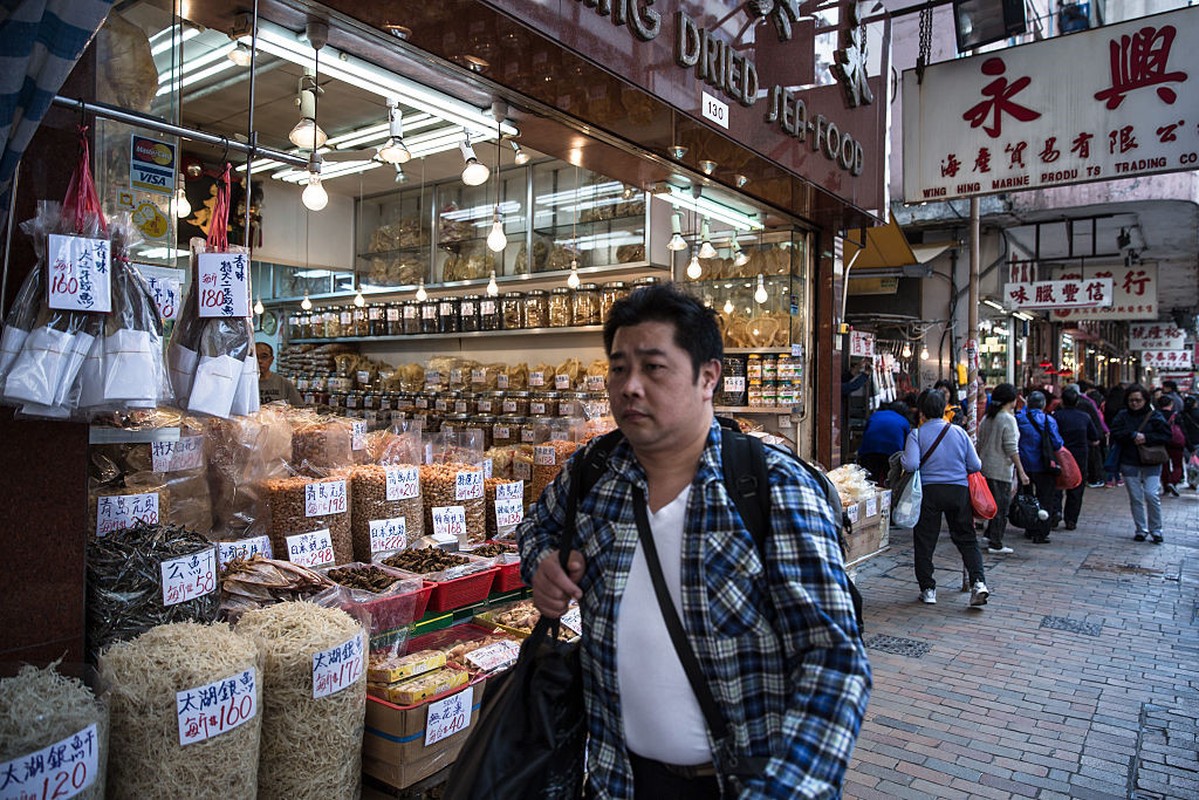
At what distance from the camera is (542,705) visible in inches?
65.7

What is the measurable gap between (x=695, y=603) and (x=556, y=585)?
0.33 m

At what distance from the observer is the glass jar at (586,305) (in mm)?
8000

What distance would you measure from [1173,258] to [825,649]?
20.9 metres

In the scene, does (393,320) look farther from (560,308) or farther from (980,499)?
(980,499)

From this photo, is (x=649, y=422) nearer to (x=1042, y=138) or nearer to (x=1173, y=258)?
(x=1042, y=138)

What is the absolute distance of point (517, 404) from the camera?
8281 mm

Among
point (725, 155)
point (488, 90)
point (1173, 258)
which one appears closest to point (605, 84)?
point (488, 90)

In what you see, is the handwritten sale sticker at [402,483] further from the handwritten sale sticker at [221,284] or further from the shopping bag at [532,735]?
the shopping bag at [532,735]

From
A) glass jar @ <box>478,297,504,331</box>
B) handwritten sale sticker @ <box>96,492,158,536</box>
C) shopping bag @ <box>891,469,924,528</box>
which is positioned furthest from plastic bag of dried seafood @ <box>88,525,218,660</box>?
glass jar @ <box>478,297,504,331</box>

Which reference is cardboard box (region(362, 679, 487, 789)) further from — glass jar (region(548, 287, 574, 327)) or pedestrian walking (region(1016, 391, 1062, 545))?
pedestrian walking (region(1016, 391, 1062, 545))

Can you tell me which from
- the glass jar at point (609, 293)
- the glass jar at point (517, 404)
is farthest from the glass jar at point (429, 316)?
the glass jar at point (609, 293)

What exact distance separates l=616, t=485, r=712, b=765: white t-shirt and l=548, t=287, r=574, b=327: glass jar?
6.67 metres

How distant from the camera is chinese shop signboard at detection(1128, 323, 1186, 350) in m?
26.8

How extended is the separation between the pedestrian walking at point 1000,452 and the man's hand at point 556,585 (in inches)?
310
